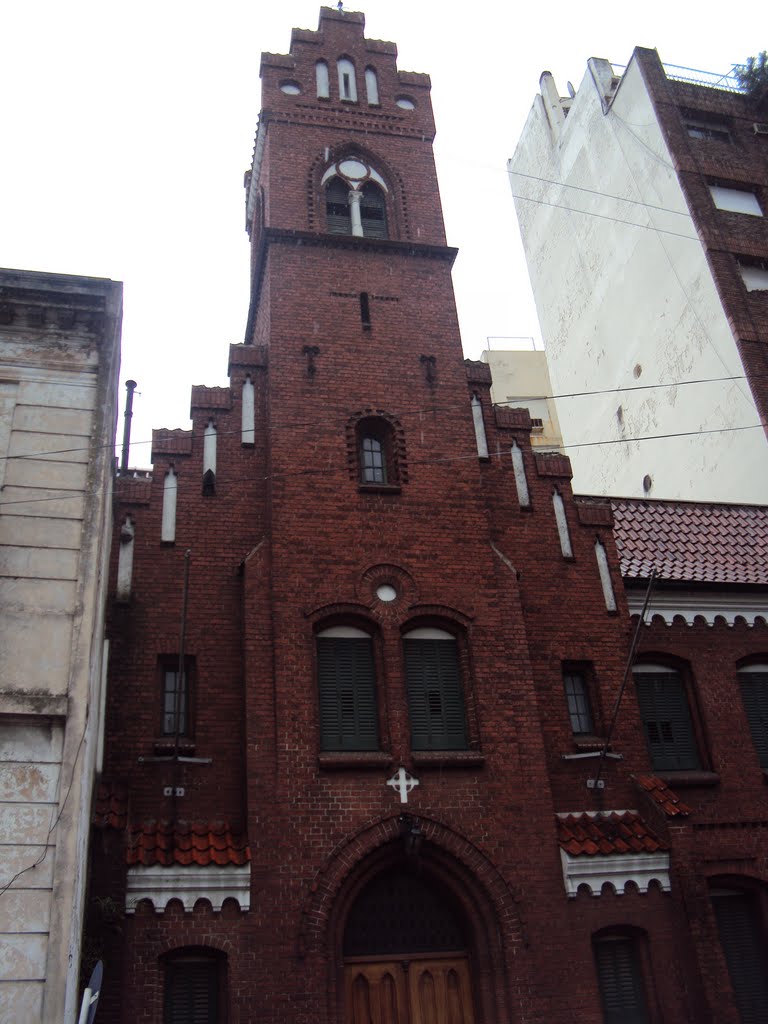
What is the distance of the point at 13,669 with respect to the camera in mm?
11328

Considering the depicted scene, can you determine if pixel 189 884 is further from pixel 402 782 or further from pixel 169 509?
pixel 169 509


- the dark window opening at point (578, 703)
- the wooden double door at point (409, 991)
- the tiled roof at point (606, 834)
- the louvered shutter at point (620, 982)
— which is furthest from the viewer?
the dark window opening at point (578, 703)

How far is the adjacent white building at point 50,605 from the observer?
33.4 ft

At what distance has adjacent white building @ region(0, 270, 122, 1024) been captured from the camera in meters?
10.2

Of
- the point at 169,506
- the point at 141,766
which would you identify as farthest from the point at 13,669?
the point at 169,506

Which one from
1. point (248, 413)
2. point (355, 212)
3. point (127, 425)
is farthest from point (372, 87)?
point (127, 425)

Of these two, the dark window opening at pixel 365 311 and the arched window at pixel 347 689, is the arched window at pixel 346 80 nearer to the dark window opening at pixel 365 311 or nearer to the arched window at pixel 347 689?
the dark window opening at pixel 365 311

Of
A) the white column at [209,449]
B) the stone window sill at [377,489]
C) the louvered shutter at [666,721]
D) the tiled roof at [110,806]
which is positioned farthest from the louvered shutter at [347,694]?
the louvered shutter at [666,721]

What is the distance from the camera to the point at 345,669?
1499cm

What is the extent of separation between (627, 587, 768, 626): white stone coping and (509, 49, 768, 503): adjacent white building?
6.97 meters

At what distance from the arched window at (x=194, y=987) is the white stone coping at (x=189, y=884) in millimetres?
626

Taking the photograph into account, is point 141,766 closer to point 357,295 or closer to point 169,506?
point 169,506

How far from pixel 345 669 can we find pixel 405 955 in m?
3.97

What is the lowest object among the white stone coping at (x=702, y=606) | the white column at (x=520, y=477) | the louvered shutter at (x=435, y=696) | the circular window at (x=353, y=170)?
the louvered shutter at (x=435, y=696)
